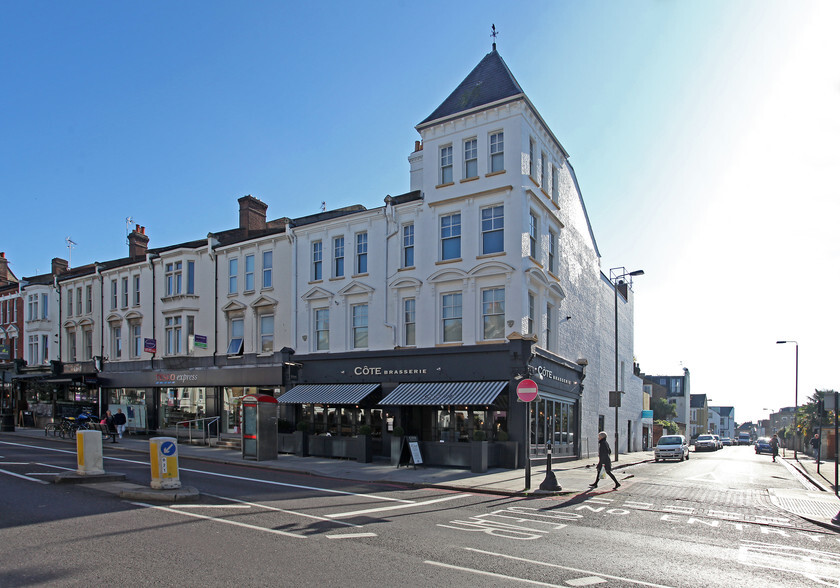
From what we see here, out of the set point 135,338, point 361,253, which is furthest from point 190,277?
point 361,253

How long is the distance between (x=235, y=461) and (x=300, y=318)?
858 centimetres

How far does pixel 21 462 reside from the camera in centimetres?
1872

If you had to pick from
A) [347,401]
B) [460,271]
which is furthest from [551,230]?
[347,401]

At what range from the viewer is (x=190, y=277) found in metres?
33.3

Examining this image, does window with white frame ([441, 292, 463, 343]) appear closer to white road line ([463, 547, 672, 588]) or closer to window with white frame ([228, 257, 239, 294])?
window with white frame ([228, 257, 239, 294])

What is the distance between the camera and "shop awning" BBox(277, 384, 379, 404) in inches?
987

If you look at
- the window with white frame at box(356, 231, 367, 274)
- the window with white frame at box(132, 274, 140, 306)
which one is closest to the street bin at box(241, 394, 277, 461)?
the window with white frame at box(356, 231, 367, 274)

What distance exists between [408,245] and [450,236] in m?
2.11

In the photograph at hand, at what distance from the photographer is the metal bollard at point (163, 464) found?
12688mm

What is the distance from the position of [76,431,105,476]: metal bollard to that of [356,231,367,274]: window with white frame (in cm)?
1414

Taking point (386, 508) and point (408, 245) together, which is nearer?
point (386, 508)

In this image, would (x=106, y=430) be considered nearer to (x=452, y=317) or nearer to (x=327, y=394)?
(x=327, y=394)

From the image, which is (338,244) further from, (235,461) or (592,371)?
(592,371)

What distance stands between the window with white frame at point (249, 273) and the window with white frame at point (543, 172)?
14867 millimetres
